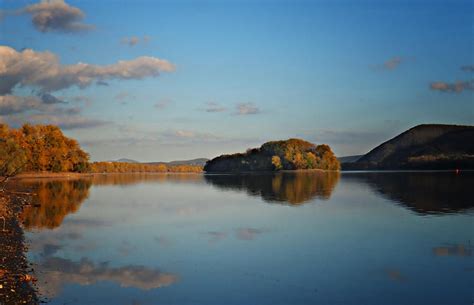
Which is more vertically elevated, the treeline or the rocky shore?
the treeline

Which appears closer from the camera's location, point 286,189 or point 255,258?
point 255,258

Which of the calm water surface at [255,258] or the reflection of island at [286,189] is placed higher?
the reflection of island at [286,189]

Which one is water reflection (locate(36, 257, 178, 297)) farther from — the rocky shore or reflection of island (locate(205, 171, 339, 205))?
reflection of island (locate(205, 171, 339, 205))

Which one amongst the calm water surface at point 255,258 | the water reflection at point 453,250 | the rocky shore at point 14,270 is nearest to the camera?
the rocky shore at point 14,270

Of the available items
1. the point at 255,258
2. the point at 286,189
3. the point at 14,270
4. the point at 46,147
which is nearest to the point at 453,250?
the point at 255,258

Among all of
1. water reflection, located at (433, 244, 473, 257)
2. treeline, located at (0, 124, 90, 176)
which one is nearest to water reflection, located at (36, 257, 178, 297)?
water reflection, located at (433, 244, 473, 257)

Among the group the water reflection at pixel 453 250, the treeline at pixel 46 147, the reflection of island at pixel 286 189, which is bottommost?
the water reflection at pixel 453 250

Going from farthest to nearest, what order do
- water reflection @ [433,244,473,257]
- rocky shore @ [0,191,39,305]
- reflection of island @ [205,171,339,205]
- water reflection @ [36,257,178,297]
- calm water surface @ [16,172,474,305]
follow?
reflection of island @ [205,171,339,205] → water reflection @ [433,244,473,257] → water reflection @ [36,257,178,297] → calm water surface @ [16,172,474,305] → rocky shore @ [0,191,39,305]

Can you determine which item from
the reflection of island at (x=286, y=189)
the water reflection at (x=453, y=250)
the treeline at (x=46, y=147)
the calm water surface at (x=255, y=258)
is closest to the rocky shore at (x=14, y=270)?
the calm water surface at (x=255, y=258)

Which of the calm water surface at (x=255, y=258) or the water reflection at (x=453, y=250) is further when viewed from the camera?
the water reflection at (x=453, y=250)

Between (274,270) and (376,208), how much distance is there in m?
30.1

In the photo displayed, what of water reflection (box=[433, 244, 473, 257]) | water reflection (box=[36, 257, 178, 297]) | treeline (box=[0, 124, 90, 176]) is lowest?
water reflection (box=[433, 244, 473, 257])

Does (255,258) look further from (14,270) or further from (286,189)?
(286,189)

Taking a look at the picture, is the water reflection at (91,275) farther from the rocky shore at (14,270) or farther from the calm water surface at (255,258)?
the rocky shore at (14,270)
